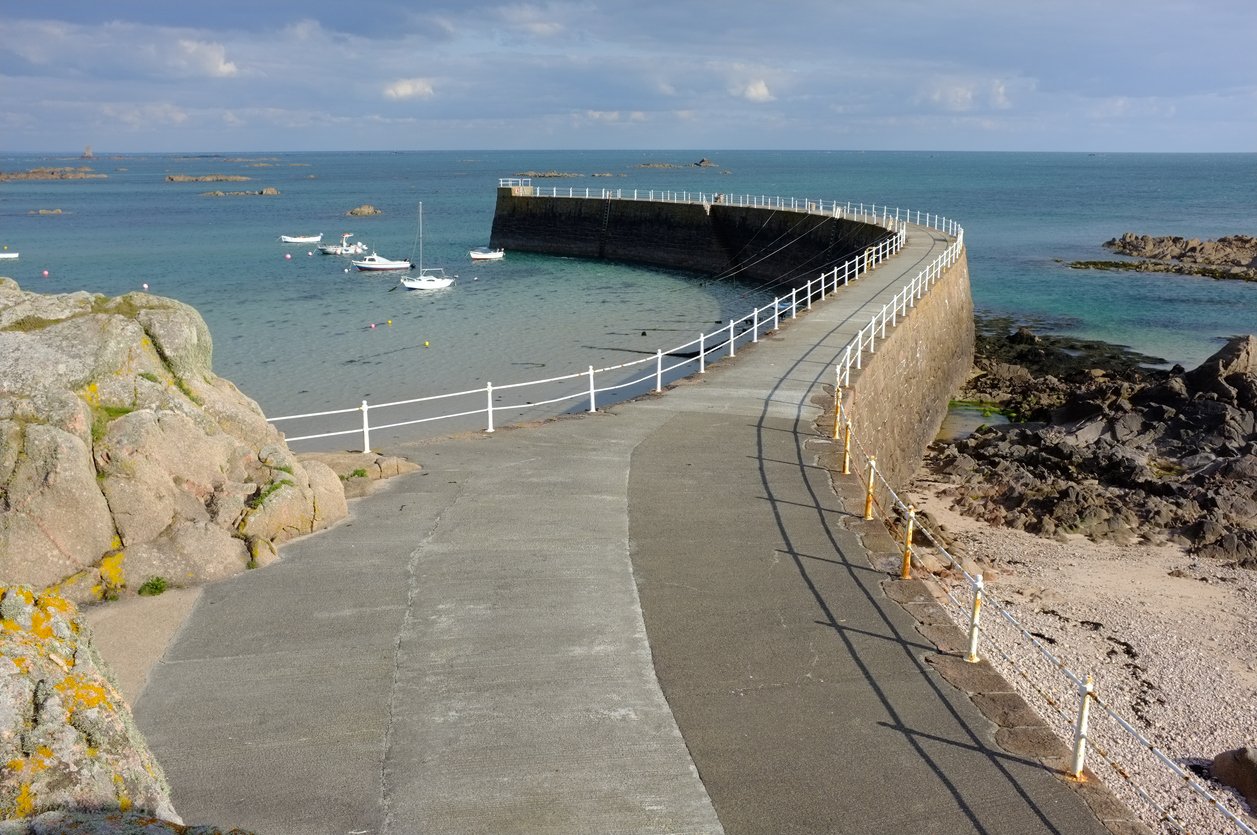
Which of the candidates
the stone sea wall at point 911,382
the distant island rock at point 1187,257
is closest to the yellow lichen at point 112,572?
the stone sea wall at point 911,382

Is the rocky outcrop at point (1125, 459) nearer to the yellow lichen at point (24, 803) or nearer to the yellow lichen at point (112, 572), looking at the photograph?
the yellow lichen at point (112, 572)

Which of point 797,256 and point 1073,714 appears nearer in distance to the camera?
point 1073,714

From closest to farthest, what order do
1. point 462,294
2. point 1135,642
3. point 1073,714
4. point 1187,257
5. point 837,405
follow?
point 1073,714 < point 1135,642 < point 837,405 < point 462,294 < point 1187,257

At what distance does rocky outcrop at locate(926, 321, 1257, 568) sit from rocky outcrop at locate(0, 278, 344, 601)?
12776 millimetres

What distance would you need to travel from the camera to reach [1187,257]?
60.0 metres

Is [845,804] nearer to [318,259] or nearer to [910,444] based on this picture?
[910,444]

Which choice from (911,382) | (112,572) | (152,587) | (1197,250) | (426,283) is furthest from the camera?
(1197,250)

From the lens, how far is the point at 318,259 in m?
61.4

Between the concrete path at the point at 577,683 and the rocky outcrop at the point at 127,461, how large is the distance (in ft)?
1.71

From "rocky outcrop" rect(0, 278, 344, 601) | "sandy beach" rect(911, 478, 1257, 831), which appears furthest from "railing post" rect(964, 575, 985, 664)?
"rocky outcrop" rect(0, 278, 344, 601)

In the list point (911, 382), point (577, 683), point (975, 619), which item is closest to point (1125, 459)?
point (911, 382)

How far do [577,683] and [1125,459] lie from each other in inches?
639

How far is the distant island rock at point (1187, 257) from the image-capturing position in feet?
180

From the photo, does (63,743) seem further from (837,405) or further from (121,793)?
(837,405)
